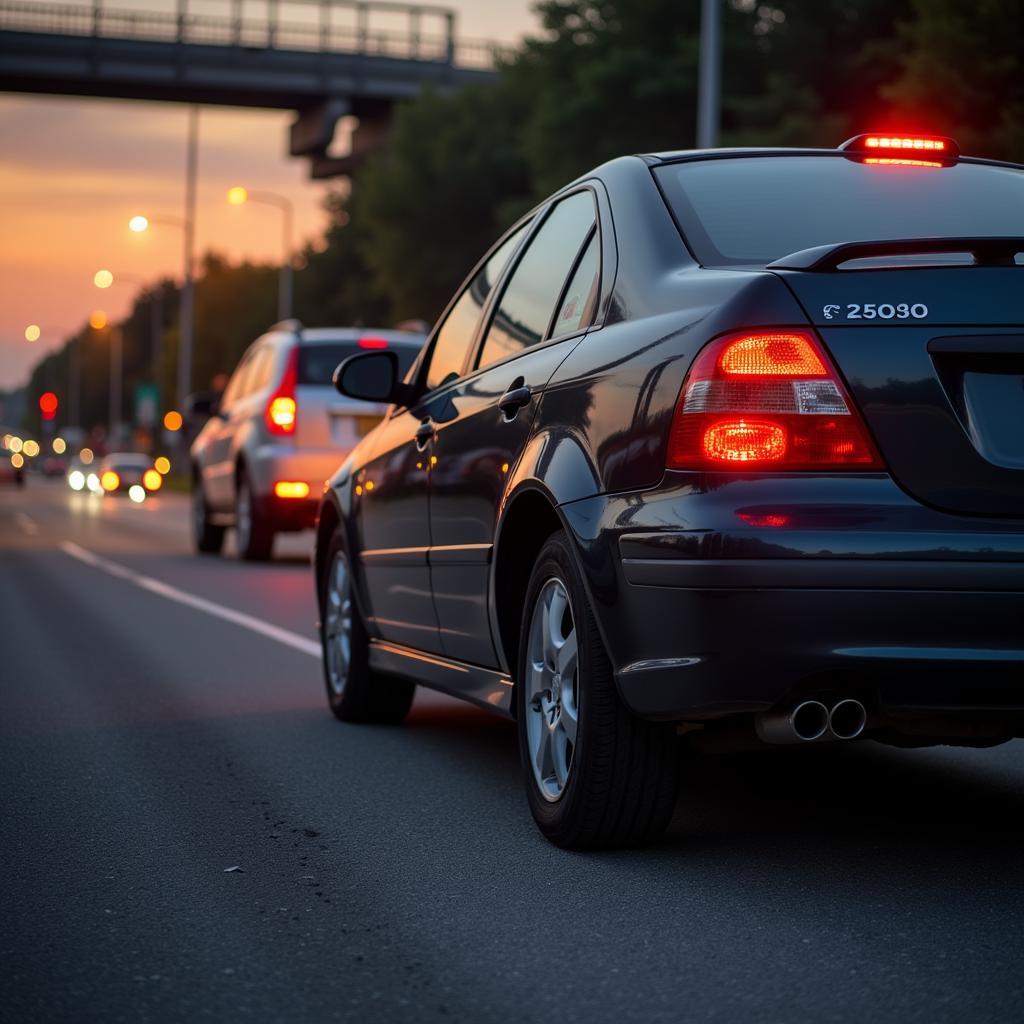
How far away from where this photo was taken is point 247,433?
18656mm

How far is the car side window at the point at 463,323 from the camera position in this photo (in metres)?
6.61

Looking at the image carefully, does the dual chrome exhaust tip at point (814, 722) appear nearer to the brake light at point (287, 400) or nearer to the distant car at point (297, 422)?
the distant car at point (297, 422)

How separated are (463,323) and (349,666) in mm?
1571

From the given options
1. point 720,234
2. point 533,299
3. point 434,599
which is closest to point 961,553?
point 720,234

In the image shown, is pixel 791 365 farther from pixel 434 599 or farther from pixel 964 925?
pixel 434 599

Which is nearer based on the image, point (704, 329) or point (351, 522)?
point (704, 329)

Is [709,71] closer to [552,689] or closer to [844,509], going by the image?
[552,689]

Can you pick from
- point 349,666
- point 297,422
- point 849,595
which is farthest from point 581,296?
point 297,422

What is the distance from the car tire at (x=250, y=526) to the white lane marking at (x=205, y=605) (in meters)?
1.09

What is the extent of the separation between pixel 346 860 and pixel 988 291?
2117 millimetres

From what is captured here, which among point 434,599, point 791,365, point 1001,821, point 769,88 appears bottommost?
point 1001,821

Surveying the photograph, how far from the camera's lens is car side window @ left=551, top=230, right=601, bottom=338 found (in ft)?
17.7

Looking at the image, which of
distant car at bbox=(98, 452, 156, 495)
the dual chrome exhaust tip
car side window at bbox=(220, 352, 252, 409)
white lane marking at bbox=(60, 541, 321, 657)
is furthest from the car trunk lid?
distant car at bbox=(98, 452, 156, 495)

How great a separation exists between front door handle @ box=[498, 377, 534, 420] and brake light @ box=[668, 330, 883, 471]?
1069mm
